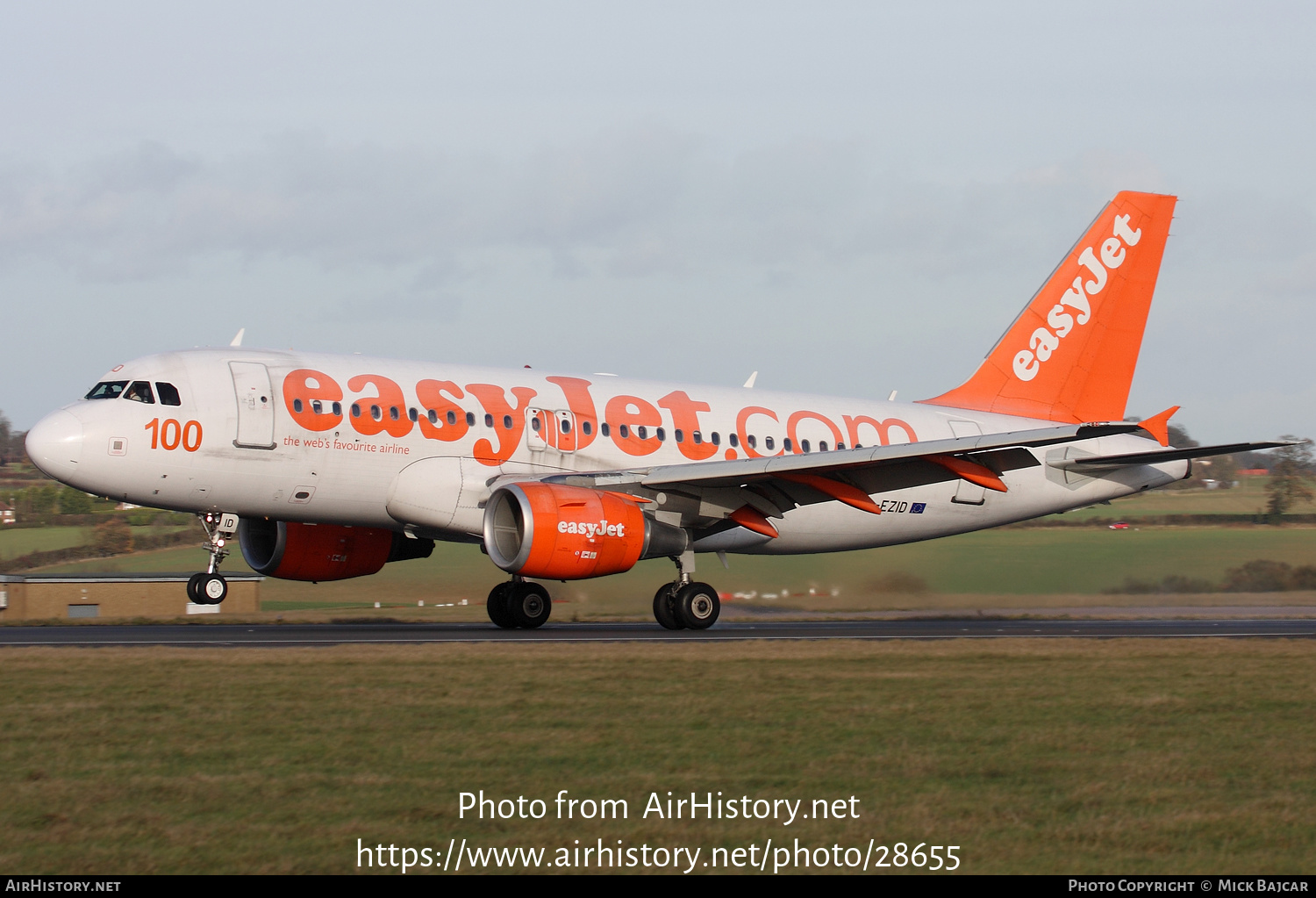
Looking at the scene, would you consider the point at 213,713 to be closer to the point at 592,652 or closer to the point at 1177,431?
the point at 592,652

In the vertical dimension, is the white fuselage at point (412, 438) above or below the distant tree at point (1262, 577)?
above

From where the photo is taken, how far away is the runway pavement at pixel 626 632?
1917 centimetres

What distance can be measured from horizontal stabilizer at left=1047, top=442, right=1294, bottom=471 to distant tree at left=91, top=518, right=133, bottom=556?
92.7ft

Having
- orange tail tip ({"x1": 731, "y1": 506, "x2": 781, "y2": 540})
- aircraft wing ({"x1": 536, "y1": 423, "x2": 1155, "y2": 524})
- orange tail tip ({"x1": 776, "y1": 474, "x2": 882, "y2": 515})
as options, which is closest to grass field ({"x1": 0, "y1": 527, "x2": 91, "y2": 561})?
aircraft wing ({"x1": 536, "y1": 423, "x2": 1155, "y2": 524})

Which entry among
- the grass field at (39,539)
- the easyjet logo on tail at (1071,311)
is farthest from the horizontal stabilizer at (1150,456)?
the grass field at (39,539)

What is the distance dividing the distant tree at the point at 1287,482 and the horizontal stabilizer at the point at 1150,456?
455 inches

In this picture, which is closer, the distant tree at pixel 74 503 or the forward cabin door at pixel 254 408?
the forward cabin door at pixel 254 408

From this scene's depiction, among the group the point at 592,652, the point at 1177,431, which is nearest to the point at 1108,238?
the point at 1177,431

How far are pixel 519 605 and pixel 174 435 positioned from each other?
21.6 feet

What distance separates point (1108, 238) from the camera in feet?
93.9

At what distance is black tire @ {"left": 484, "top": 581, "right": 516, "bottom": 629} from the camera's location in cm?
2381

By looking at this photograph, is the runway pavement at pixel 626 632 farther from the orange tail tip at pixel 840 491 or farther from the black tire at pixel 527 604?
the orange tail tip at pixel 840 491

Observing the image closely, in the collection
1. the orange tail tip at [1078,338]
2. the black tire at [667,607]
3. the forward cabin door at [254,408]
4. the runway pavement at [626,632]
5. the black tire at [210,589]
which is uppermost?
the orange tail tip at [1078,338]

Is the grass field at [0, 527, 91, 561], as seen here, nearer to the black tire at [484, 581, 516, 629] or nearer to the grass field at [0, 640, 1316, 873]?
the black tire at [484, 581, 516, 629]
